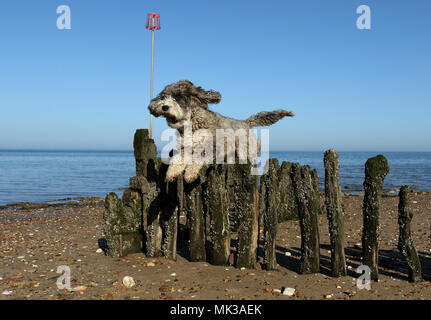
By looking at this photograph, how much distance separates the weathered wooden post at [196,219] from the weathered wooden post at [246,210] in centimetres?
70

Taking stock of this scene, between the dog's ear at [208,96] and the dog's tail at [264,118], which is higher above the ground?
the dog's ear at [208,96]

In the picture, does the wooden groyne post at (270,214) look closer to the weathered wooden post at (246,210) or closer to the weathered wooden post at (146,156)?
the weathered wooden post at (246,210)

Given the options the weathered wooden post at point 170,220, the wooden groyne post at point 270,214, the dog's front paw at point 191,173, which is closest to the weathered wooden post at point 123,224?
the weathered wooden post at point 170,220

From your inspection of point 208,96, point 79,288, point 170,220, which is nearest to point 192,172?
point 208,96

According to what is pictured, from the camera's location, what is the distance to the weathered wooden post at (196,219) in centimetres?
587

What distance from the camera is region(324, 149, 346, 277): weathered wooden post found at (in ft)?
16.2

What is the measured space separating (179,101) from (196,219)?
210cm

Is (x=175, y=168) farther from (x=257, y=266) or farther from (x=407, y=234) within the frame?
(x=407, y=234)

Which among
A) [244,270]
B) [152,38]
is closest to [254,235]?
[244,270]

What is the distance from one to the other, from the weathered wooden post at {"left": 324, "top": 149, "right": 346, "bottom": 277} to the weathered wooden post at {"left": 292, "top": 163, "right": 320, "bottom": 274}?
255 millimetres

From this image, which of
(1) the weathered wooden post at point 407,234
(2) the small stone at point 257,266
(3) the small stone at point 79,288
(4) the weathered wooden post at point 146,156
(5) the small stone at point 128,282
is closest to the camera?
(1) the weathered wooden post at point 407,234

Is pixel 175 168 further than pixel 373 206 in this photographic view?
Yes

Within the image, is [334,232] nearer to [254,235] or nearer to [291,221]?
[254,235]

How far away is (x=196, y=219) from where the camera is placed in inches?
235
